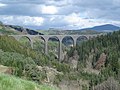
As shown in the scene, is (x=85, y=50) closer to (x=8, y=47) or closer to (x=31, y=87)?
(x=8, y=47)

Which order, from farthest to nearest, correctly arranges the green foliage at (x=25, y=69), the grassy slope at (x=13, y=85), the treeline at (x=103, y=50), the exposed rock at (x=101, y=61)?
the exposed rock at (x=101, y=61), the treeline at (x=103, y=50), the green foliage at (x=25, y=69), the grassy slope at (x=13, y=85)

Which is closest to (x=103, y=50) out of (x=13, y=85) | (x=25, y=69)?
(x=25, y=69)

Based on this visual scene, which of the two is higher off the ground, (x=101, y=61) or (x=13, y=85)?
(x=13, y=85)

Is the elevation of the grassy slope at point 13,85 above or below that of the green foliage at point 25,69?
above

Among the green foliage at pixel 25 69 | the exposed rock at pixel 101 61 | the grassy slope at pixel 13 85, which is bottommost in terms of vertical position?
the exposed rock at pixel 101 61

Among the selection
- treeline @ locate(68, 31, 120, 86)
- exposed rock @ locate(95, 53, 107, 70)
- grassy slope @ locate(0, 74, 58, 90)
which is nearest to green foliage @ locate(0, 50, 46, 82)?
grassy slope @ locate(0, 74, 58, 90)

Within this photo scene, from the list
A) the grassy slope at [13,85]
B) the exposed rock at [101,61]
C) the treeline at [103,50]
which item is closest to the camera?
the grassy slope at [13,85]

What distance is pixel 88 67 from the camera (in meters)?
149

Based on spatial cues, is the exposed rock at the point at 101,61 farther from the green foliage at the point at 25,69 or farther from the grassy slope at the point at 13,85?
the grassy slope at the point at 13,85

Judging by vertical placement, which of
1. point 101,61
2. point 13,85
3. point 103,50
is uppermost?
point 13,85

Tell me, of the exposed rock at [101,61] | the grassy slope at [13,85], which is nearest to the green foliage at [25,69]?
the grassy slope at [13,85]

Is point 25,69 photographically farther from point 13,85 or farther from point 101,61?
point 101,61

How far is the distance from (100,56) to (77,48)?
2481 cm

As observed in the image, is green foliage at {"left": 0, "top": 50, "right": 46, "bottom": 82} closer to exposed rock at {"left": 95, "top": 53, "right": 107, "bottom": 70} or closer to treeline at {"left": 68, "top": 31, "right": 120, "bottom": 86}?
treeline at {"left": 68, "top": 31, "right": 120, "bottom": 86}
